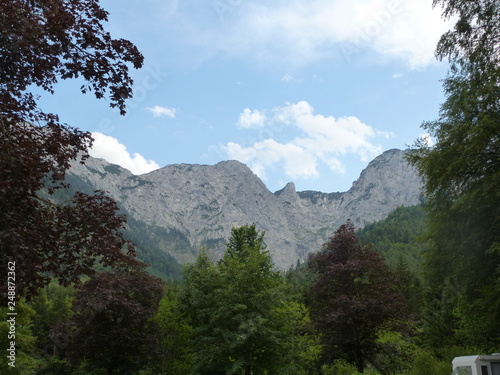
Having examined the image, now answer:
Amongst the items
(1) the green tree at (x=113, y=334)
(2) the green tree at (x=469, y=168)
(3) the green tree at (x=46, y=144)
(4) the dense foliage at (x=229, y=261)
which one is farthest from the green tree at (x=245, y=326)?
(3) the green tree at (x=46, y=144)

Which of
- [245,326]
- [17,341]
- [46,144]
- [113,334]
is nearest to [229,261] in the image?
[245,326]

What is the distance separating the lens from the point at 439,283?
15867 mm

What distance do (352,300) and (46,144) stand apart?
16.7 m

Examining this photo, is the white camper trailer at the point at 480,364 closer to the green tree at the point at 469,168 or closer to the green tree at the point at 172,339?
the green tree at the point at 469,168

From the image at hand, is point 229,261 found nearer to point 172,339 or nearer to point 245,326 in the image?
point 245,326

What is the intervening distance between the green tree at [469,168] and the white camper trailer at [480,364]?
2.78 metres

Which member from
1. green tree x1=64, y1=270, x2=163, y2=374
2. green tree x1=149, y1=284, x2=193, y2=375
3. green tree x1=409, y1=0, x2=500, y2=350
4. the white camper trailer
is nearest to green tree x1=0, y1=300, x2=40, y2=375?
green tree x1=64, y1=270, x2=163, y2=374

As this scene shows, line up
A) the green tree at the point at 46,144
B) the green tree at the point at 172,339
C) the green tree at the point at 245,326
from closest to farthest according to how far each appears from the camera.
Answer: the green tree at the point at 46,144 → the green tree at the point at 245,326 → the green tree at the point at 172,339

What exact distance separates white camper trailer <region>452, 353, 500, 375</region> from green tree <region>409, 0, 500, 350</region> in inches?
109

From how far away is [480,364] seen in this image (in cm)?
1678

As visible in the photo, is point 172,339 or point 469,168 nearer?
point 469,168

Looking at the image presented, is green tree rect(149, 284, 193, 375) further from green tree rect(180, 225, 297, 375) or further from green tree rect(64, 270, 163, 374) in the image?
green tree rect(180, 225, 297, 375)

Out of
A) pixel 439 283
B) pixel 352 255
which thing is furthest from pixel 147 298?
pixel 439 283

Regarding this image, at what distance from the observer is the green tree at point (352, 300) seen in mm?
19969
